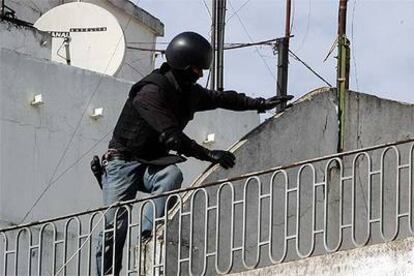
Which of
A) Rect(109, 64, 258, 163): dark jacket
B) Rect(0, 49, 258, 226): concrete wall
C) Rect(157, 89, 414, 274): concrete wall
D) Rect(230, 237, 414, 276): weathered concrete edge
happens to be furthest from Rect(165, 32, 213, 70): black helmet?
Rect(0, 49, 258, 226): concrete wall

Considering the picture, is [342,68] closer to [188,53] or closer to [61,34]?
[188,53]

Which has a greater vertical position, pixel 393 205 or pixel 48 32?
pixel 48 32

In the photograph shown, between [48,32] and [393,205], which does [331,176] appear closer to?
[393,205]

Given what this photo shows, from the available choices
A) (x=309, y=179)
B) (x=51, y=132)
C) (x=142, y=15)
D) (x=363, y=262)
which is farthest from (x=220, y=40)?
(x=363, y=262)

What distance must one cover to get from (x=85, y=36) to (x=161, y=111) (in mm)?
7557

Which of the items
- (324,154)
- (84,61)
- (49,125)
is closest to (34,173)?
(49,125)

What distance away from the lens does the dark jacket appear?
20.0 metres

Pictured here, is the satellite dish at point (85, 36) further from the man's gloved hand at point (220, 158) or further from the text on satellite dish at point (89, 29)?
the man's gloved hand at point (220, 158)

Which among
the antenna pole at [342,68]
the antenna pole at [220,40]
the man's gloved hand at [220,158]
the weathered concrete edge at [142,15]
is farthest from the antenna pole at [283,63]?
the man's gloved hand at [220,158]

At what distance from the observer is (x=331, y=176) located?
20.3 m

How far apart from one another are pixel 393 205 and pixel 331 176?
927 mm

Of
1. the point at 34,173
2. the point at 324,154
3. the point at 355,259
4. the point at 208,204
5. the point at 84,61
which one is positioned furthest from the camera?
the point at 84,61

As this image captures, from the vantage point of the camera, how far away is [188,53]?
67.1ft

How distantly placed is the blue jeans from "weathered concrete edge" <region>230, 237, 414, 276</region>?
1.96 meters
